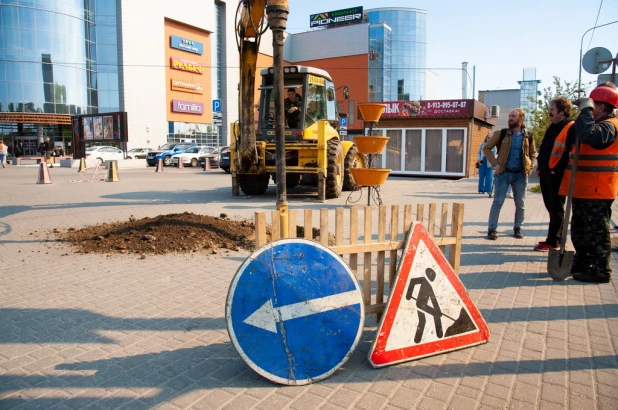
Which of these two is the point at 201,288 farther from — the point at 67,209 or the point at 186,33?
the point at 186,33

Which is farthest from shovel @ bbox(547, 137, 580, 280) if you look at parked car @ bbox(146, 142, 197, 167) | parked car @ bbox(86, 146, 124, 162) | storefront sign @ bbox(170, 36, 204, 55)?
storefront sign @ bbox(170, 36, 204, 55)

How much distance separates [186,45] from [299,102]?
4578 cm

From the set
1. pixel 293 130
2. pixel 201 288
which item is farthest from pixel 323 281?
pixel 293 130

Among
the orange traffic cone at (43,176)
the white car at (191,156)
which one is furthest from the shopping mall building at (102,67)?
the orange traffic cone at (43,176)

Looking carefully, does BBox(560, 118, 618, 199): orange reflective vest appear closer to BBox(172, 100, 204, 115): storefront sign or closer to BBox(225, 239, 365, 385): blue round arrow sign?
BBox(225, 239, 365, 385): blue round arrow sign

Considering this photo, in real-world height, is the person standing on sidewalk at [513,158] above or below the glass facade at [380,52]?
below

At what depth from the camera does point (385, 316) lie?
3.21 metres

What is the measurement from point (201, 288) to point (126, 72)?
156ft

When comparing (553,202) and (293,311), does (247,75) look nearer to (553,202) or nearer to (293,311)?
(553,202)

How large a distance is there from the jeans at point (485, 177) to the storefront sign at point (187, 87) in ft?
147

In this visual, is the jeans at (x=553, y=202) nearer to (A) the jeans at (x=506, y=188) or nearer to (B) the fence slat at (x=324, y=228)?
(A) the jeans at (x=506, y=188)

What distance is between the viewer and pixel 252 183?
13477mm

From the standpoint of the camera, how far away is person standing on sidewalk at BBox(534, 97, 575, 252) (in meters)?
5.98

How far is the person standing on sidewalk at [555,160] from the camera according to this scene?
19.6 feet
